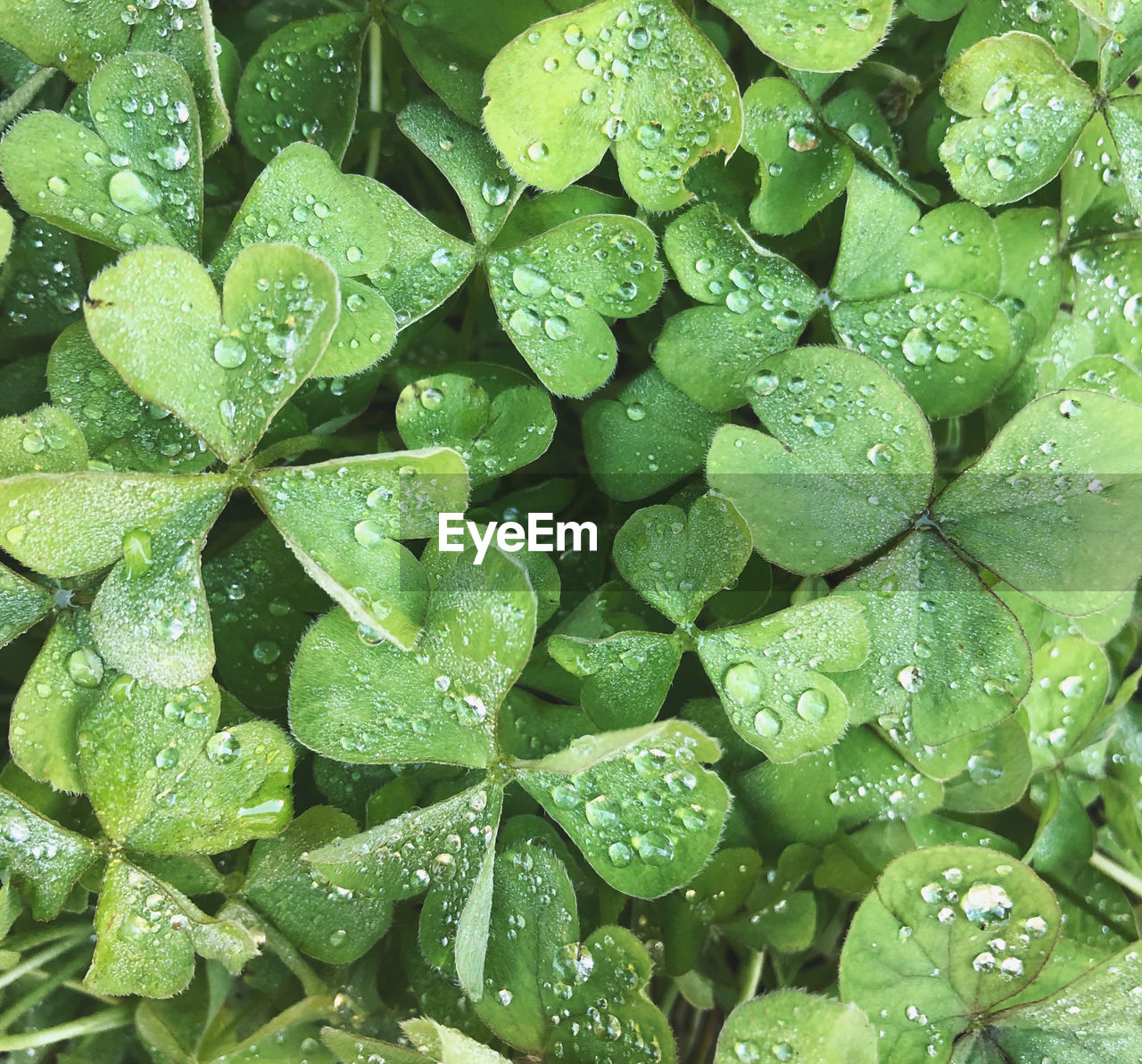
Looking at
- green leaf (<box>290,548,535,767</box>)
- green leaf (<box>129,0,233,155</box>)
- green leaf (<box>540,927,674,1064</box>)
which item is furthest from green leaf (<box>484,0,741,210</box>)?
green leaf (<box>540,927,674,1064</box>)

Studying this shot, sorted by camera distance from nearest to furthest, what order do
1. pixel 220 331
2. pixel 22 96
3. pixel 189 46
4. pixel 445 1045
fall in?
pixel 445 1045 → pixel 220 331 → pixel 189 46 → pixel 22 96

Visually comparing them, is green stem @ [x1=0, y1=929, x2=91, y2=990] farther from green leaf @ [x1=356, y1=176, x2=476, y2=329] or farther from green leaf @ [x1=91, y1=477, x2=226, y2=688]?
green leaf @ [x1=356, y1=176, x2=476, y2=329]

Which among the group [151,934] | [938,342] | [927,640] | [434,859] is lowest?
[151,934]

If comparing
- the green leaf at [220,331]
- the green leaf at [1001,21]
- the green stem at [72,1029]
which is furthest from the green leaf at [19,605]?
the green leaf at [1001,21]

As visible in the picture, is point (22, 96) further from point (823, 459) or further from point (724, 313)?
point (823, 459)

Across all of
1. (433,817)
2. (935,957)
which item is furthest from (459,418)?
(935,957)

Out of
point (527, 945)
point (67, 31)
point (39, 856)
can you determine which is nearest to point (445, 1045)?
point (527, 945)
